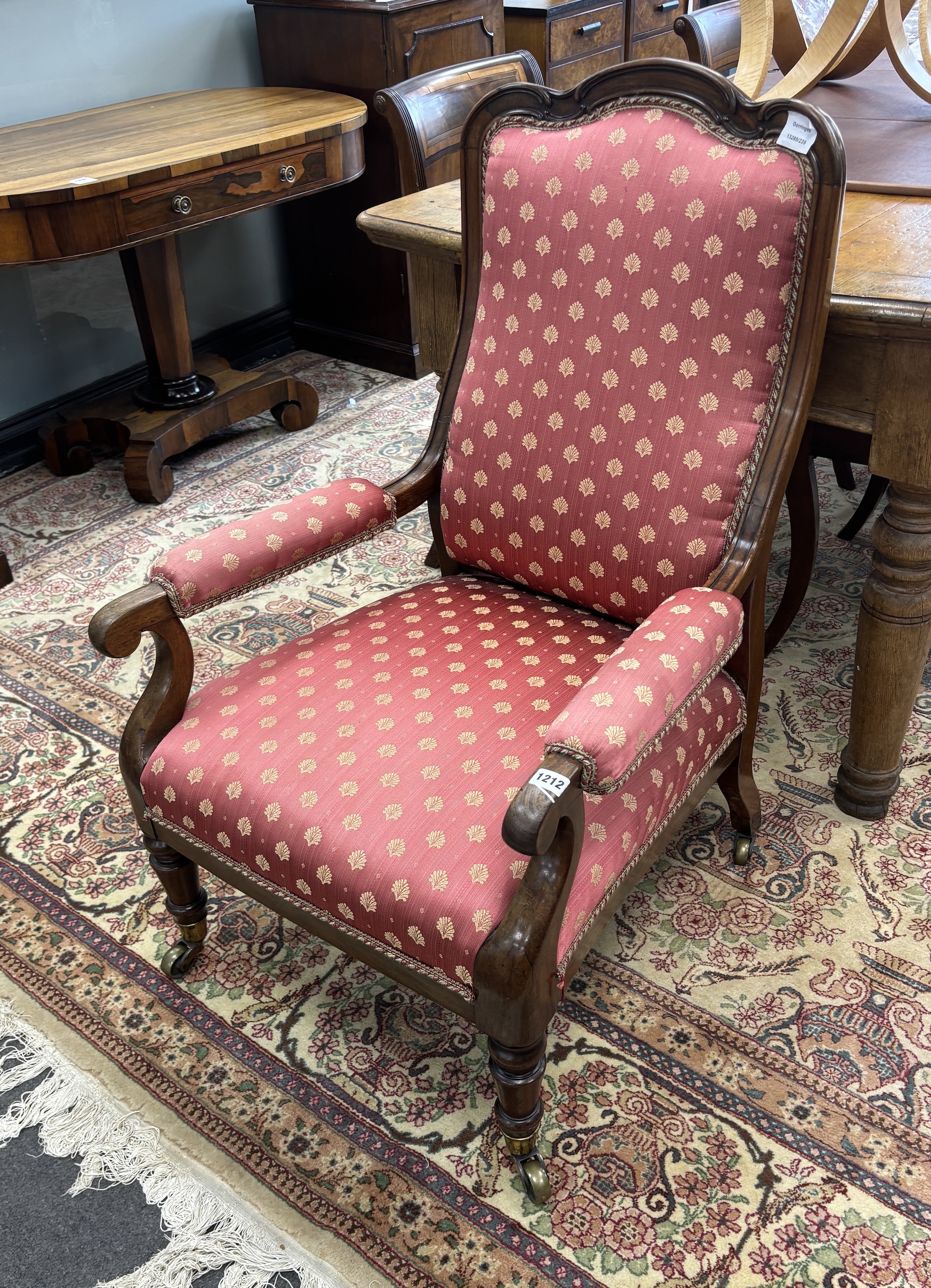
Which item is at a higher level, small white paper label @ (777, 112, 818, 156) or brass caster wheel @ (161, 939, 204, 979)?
small white paper label @ (777, 112, 818, 156)

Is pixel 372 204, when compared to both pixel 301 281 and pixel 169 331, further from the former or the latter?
pixel 169 331

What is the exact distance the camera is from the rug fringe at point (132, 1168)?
1283mm

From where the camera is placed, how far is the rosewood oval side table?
238cm

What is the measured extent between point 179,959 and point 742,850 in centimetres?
90

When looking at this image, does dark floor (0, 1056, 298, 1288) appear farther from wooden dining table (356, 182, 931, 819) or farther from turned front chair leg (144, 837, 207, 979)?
wooden dining table (356, 182, 931, 819)

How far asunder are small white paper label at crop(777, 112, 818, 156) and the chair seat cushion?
2.16 feet

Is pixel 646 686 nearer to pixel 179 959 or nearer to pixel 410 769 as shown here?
pixel 410 769

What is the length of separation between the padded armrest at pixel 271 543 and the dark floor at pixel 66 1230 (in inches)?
29.4

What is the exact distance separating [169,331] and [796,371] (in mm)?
2121

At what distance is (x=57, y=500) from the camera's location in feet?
9.93

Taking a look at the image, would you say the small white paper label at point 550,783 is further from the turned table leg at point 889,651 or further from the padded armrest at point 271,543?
the turned table leg at point 889,651

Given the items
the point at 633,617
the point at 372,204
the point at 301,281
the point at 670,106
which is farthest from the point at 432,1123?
the point at 301,281

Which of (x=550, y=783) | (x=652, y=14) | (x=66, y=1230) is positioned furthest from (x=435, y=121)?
(x=652, y=14)

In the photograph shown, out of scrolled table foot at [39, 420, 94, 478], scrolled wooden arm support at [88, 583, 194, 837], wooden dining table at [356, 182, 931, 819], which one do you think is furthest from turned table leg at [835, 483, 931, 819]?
scrolled table foot at [39, 420, 94, 478]
